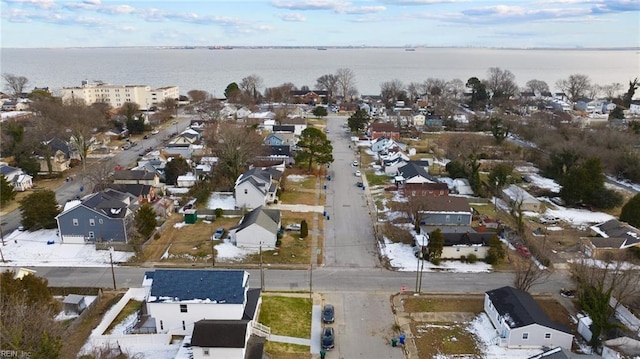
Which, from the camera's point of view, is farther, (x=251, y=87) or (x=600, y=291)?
(x=251, y=87)

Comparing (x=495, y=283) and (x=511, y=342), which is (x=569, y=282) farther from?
(x=511, y=342)

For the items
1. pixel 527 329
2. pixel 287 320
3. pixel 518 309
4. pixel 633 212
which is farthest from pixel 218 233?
pixel 633 212

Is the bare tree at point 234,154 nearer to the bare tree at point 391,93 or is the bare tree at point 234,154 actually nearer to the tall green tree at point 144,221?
the tall green tree at point 144,221

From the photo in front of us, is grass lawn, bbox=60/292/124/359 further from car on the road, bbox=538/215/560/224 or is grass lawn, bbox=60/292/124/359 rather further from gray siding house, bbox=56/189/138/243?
car on the road, bbox=538/215/560/224

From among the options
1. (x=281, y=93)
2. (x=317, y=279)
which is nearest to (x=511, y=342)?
(x=317, y=279)

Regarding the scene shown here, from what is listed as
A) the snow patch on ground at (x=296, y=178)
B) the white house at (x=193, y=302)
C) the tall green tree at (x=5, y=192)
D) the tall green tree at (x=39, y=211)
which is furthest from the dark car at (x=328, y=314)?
the tall green tree at (x=5, y=192)

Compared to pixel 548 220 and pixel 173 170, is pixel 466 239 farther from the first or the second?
pixel 173 170
